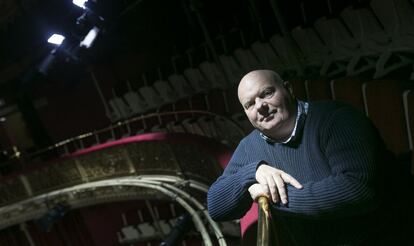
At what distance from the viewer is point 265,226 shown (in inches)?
20.4

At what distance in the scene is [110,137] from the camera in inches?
136

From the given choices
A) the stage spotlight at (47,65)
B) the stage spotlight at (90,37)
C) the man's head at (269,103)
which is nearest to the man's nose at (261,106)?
the man's head at (269,103)

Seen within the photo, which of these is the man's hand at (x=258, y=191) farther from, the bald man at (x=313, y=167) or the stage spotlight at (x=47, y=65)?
the stage spotlight at (x=47, y=65)

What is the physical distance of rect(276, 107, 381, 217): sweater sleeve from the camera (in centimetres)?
48

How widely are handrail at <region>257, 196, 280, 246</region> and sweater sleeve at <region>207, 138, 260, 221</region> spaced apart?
4cm

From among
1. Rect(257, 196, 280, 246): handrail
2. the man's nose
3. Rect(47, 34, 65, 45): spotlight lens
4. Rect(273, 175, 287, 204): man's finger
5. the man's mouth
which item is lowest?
Rect(257, 196, 280, 246): handrail

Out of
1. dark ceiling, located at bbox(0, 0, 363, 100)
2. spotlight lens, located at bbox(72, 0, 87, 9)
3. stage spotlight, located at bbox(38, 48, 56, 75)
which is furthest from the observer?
stage spotlight, located at bbox(38, 48, 56, 75)

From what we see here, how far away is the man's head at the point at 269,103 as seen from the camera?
528mm

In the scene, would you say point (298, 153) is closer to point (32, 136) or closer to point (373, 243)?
point (373, 243)

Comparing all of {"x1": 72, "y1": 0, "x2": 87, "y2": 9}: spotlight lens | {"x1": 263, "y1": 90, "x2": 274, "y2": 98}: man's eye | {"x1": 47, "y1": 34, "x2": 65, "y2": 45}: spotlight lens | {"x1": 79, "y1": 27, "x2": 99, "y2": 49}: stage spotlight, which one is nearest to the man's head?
{"x1": 263, "y1": 90, "x2": 274, "y2": 98}: man's eye

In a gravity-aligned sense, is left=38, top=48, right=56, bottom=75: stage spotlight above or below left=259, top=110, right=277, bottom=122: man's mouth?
above

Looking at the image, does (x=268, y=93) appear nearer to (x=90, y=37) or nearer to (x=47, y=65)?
(x=90, y=37)

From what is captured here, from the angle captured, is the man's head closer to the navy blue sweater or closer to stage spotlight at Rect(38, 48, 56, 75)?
the navy blue sweater

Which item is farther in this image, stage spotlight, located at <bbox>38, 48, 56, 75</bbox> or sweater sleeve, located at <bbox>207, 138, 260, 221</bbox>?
stage spotlight, located at <bbox>38, 48, 56, 75</bbox>
